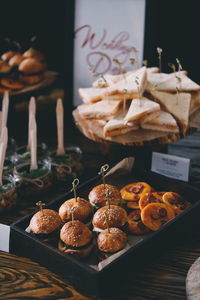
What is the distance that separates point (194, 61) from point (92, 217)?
1213mm

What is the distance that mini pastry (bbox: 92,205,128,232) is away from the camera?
1.52 m

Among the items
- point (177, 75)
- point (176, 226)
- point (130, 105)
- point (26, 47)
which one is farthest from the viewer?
point (26, 47)

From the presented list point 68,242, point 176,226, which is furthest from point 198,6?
point 68,242

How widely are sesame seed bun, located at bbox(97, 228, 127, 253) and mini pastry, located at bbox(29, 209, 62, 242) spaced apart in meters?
0.15

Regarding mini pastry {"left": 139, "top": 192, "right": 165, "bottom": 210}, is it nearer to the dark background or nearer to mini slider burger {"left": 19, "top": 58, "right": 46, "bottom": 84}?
the dark background

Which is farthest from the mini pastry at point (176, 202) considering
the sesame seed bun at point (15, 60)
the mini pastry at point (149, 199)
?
the sesame seed bun at point (15, 60)

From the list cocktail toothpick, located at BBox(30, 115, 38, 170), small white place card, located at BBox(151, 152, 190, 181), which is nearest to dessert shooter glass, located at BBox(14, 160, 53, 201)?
cocktail toothpick, located at BBox(30, 115, 38, 170)

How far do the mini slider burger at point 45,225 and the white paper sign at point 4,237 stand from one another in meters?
0.08

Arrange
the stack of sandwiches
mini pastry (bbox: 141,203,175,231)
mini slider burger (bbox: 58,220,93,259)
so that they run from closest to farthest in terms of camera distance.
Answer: mini slider burger (bbox: 58,220,93,259) < mini pastry (bbox: 141,203,175,231) < the stack of sandwiches

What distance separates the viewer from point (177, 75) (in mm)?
2178

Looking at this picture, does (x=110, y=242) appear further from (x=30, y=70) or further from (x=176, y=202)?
(x=30, y=70)

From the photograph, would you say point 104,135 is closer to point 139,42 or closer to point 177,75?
point 177,75

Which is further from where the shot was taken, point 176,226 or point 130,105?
point 130,105

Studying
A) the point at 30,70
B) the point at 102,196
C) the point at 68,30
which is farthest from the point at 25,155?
the point at 68,30
